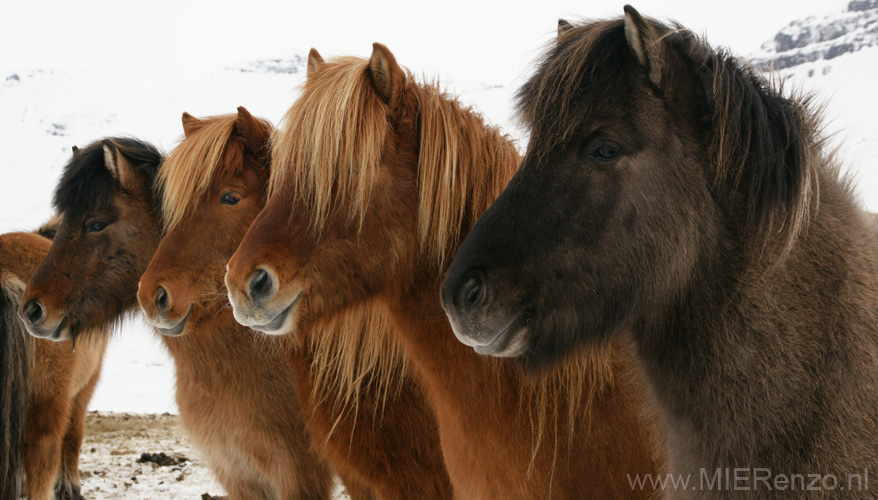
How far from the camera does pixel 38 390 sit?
652cm

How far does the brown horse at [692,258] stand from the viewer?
6.54 ft

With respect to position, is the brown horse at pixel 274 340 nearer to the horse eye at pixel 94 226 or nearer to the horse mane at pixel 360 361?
the horse mane at pixel 360 361

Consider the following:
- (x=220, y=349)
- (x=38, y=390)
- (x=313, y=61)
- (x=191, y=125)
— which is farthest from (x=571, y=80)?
(x=38, y=390)

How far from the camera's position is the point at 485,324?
204 centimetres

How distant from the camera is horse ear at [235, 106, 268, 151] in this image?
165 inches

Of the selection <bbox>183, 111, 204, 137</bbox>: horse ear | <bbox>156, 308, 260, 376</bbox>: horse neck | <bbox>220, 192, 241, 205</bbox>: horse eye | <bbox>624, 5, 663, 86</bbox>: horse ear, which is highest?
<bbox>624, 5, 663, 86</bbox>: horse ear

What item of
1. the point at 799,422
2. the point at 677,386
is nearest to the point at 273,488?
the point at 677,386

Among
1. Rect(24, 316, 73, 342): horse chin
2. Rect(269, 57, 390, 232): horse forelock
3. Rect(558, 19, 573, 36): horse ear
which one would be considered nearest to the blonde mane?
Rect(269, 57, 390, 232): horse forelock

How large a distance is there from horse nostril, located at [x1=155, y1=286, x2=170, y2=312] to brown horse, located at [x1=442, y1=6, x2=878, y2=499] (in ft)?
7.63

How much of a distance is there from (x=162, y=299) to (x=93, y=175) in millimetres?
1722

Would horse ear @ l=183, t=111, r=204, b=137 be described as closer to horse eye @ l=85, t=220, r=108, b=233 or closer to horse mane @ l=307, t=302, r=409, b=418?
horse eye @ l=85, t=220, r=108, b=233

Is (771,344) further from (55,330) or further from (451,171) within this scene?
(55,330)

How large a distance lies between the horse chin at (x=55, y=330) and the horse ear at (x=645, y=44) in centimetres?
427

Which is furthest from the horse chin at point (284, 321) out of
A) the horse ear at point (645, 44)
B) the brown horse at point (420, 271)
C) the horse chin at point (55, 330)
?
the horse chin at point (55, 330)
